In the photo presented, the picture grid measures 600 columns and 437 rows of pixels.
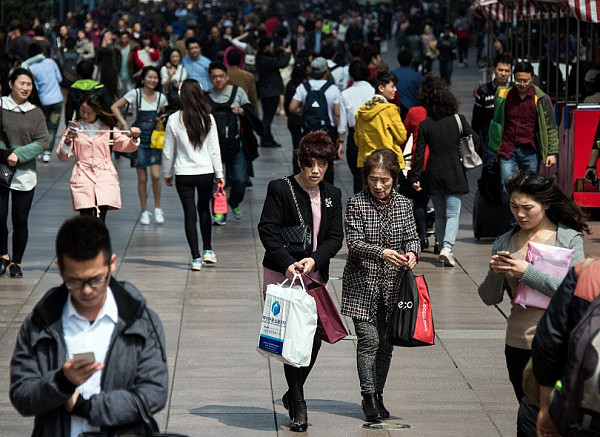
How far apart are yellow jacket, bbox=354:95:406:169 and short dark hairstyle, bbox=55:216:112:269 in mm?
7891

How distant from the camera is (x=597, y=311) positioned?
13.1 ft

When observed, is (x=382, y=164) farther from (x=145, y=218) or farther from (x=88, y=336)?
(x=145, y=218)

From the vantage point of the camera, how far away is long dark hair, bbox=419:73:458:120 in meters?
11.0

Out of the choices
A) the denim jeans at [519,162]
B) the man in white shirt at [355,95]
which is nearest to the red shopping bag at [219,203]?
the man in white shirt at [355,95]

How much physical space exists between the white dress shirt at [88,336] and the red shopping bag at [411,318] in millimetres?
2916

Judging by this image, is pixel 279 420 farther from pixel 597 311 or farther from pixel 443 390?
pixel 597 311

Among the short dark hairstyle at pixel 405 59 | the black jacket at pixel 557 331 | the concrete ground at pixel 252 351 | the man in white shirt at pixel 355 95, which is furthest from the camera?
the short dark hairstyle at pixel 405 59

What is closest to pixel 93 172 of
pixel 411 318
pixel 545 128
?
pixel 545 128

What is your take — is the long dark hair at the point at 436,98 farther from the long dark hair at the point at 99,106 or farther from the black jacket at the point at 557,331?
the black jacket at the point at 557,331

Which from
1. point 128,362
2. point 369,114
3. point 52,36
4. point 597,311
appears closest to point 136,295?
point 128,362

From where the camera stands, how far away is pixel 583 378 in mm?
3986

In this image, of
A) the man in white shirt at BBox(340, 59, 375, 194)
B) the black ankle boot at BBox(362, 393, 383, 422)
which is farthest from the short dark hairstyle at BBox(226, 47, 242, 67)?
the black ankle boot at BBox(362, 393, 383, 422)

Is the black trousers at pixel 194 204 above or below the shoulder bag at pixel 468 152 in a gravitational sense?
below

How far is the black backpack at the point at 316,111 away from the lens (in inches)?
574
